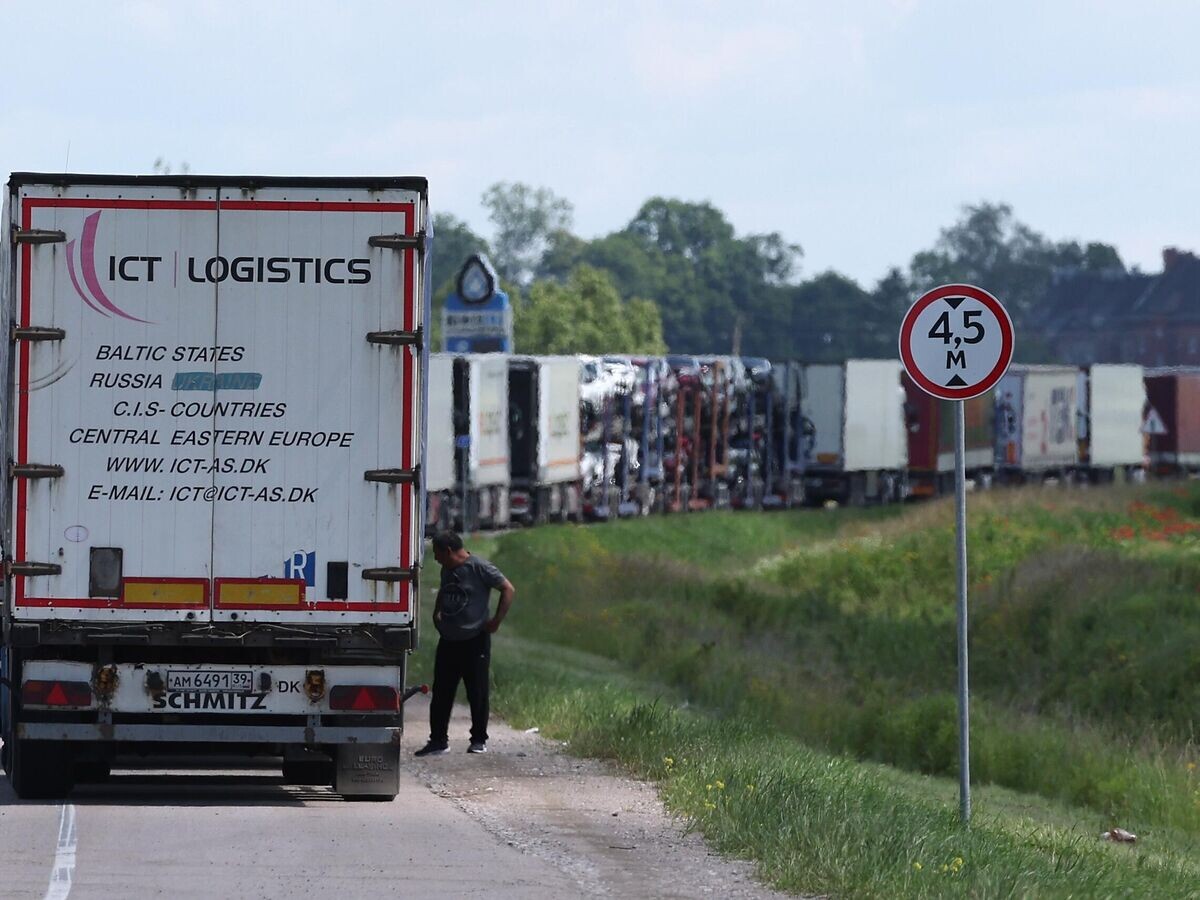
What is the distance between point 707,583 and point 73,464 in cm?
2620

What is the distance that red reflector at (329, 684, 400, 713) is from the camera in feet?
44.4

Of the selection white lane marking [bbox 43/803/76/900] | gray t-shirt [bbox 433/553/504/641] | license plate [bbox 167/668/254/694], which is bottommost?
white lane marking [bbox 43/803/76/900]

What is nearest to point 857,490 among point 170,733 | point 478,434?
point 478,434

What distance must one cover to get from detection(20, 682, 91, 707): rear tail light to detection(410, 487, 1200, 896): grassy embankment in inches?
130

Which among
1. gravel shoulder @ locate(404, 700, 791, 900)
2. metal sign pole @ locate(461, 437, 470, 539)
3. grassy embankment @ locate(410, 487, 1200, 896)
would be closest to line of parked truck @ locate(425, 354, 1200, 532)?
metal sign pole @ locate(461, 437, 470, 539)

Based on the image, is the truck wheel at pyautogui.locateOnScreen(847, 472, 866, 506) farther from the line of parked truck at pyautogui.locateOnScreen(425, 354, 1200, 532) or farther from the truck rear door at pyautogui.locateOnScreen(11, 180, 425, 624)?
the truck rear door at pyautogui.locateOnScreen(11, 180, 425, 624)

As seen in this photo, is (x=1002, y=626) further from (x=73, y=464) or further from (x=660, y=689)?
(x=73, y=464)

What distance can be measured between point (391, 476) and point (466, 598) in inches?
132

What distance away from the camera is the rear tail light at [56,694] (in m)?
13.4

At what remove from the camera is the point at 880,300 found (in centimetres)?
18338

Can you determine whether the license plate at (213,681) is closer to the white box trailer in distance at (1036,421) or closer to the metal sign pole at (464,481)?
the metal sign pole at (464,481)

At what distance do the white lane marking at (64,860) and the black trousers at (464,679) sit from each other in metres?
3.78

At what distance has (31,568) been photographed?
1320 centimetres

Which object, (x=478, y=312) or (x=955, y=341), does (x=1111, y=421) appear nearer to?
(x=478, y=312)
